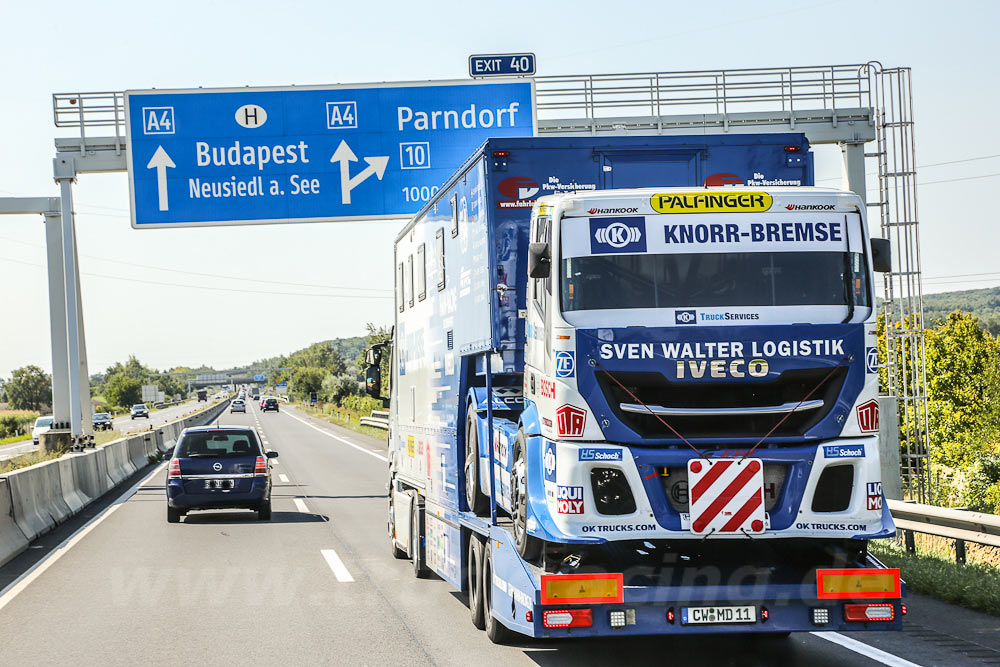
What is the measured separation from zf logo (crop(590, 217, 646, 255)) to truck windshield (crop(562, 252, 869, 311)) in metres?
0.05

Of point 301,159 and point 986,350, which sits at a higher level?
point 301,159

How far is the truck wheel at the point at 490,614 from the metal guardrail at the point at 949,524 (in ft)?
13.1

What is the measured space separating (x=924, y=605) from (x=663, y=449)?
423 cm

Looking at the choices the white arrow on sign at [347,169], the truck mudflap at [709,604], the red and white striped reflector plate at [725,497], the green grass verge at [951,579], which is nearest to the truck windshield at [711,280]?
the red and white striped reflector plate at [725,497]

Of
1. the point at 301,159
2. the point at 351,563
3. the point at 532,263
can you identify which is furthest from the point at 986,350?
the point at 532,263

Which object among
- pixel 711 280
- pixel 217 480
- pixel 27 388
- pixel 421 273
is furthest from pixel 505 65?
pixel 27 388

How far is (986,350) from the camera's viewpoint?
74.4m

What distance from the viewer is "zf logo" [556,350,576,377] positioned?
7.42m

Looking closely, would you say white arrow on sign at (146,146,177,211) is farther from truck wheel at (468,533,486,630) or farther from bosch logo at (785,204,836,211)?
bosch logo at (785,204,836,211)

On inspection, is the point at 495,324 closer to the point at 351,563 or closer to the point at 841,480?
the point at 841,480

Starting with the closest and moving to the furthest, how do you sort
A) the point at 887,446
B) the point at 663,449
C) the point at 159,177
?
the point at 663,449, the point at 887,446, the point at 159,177

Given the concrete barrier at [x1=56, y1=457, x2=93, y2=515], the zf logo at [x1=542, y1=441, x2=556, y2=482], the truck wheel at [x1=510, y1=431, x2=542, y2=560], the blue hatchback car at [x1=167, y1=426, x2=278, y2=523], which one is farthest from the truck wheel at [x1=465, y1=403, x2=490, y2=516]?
the concrete barrier at [x1=56, y1=457, x2=93, y2=515]

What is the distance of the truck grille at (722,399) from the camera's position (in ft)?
24.4

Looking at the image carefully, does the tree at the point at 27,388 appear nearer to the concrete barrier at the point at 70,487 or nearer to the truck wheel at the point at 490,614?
the concrete barrier at the point at 70,487
